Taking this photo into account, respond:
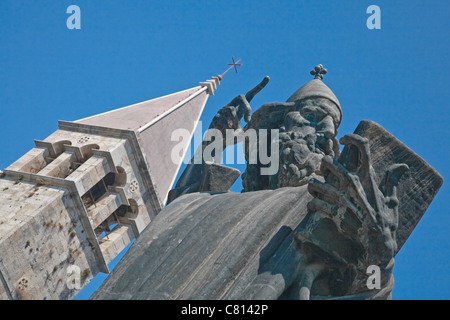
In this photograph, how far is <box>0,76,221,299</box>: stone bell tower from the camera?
64.1 feet

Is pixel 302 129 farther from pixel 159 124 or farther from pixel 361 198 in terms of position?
pixel 159 124

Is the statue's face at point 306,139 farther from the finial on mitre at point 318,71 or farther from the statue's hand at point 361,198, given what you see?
the statue's hand at point 361,198

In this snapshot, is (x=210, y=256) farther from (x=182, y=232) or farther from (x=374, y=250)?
(x=374, y=250)

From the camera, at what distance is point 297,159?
214 inches

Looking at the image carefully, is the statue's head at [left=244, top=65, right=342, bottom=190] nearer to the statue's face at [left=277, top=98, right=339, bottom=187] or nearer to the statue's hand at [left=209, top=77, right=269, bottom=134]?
the statue's face at [left=277, top=98, right=339, bottom=187]

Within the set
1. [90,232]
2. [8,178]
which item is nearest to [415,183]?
[90,232]

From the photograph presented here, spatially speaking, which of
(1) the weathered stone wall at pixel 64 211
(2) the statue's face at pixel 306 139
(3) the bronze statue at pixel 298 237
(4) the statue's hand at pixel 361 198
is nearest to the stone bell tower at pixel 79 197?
(1) the weathered stone wall at pixel 64 211

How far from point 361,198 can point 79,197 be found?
61.8ft

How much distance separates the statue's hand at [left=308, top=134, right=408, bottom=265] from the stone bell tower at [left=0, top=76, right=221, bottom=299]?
16170mm

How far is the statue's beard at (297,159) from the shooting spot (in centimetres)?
540

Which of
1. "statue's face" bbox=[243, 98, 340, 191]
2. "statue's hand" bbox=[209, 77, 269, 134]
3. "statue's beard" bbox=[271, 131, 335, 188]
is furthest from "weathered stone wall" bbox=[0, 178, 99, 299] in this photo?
"statue's beard" bbox=[271, 131, 335, 188]

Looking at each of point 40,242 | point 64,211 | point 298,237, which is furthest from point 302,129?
point 64,211

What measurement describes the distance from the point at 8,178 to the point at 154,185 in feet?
19.0
